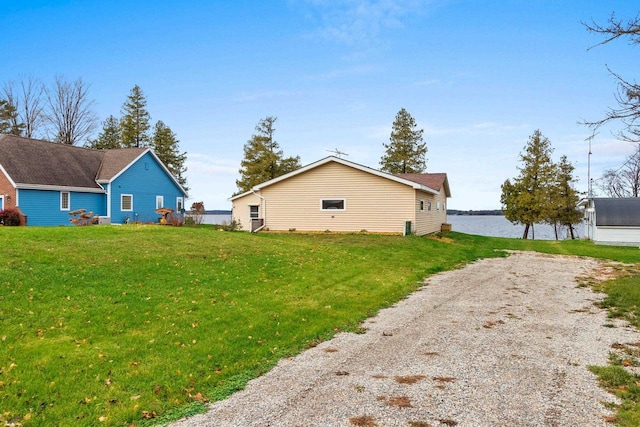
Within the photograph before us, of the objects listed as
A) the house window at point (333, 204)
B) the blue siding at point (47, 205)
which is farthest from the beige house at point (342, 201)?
the blue siding at point (47, 205)

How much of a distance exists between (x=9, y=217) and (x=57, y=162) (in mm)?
7114

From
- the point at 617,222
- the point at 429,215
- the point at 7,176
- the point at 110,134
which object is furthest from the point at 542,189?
the point at 110,134

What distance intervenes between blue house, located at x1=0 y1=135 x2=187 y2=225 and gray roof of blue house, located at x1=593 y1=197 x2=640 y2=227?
33.3 meters

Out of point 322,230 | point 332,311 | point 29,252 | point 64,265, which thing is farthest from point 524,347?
point 322,230

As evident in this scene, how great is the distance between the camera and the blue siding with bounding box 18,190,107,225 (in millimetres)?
24359

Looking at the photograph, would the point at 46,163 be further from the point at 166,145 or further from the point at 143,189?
the point at 166,145

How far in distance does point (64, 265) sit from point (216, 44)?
594 inches

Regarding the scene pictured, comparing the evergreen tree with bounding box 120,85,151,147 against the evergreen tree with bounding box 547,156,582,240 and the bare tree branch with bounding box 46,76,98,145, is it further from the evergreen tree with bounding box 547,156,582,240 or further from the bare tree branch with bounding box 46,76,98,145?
the evergreen tree with bounding box 547,156,582,240

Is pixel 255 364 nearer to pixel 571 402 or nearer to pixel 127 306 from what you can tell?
pixel 127 306

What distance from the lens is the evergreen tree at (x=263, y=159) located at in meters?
49.8

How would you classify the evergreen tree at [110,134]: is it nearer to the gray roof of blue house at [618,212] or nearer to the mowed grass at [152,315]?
the mowed grass at [152,315]

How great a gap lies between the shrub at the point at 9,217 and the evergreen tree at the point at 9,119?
26421mm

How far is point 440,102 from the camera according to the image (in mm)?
23750

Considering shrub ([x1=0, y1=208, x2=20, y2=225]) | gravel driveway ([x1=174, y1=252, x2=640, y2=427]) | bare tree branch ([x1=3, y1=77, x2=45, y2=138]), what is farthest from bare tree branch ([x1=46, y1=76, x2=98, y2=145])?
gravel driveway ([x1=174, y1=252, x2=640, y2=427])
